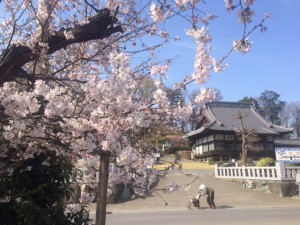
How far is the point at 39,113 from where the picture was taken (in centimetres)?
376

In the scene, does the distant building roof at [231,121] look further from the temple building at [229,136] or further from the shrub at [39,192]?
the shrub at [39,192]

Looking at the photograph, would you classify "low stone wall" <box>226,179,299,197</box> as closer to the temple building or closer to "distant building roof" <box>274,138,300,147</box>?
the temple building

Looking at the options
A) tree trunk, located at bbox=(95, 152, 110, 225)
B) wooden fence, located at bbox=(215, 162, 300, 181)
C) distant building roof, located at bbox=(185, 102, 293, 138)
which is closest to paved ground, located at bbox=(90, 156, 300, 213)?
wooden fence, located at bbox=(215, 162, 300, 181)

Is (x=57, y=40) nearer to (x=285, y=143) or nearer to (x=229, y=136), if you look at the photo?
(x=229, y=136)

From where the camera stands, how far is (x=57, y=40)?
3850 millimetres

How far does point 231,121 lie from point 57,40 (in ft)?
138

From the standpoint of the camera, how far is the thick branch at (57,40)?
3479 millimetres

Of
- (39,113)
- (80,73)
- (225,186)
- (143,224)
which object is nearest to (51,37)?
(39,113)

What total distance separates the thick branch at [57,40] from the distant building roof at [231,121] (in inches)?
1474

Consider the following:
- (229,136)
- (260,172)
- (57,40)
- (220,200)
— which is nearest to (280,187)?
(260,172)

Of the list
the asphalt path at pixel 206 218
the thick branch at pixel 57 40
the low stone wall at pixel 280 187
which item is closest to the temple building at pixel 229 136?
the low stone wall at pixel 280 187

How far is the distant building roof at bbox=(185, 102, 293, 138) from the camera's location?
140 ft

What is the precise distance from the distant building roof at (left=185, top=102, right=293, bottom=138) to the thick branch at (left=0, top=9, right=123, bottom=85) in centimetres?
3743

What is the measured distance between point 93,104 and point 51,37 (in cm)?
82
